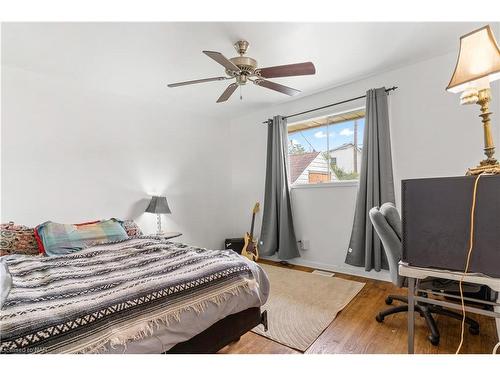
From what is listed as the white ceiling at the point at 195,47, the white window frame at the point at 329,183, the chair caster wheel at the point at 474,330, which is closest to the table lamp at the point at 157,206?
the white ceiling at the point at 195,47

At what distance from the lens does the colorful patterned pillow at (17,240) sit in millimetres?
2131

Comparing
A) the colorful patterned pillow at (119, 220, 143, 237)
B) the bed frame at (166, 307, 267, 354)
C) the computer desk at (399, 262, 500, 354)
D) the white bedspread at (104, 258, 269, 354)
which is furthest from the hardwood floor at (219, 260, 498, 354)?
the colorful patterned pillow at (119, 220, 143, 237)

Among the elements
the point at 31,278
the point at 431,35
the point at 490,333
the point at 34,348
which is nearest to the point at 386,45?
the point at 431,35

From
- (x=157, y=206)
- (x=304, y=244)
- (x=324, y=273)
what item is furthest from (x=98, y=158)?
(x=324, y=273)

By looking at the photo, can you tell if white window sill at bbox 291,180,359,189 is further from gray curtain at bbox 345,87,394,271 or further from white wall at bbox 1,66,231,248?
white wall at bbox 1,66,231,248

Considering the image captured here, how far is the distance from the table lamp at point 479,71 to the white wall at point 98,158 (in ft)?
11.1

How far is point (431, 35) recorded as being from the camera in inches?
86.2

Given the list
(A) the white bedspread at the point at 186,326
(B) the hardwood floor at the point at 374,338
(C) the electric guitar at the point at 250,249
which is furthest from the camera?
(C) the electric guitar at the point at 250,249

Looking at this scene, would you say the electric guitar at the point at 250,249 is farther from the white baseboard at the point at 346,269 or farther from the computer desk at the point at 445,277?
the computer desk at the point at 445,277

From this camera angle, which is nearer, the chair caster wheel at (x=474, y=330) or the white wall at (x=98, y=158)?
the chair caster wheel at (x=474, y=330)

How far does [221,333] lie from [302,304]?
116 centimetres
